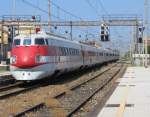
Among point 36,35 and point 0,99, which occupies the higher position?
point 36,35

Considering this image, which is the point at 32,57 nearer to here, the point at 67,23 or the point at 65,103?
the point at 65,103

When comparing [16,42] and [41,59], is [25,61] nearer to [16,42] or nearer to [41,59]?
[41,59]

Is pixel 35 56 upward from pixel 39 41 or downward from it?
downward

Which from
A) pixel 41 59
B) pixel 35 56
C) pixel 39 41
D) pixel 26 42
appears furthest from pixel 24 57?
pixel 39 41

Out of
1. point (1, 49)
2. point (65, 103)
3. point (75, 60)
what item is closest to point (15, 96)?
point (65, 103)

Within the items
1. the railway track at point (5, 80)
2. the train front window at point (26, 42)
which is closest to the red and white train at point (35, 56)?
the train front window at point (26, 42)

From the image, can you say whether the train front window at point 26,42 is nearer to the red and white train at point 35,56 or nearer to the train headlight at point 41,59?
the red and white train at point 35,56

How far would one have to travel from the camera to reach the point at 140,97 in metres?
21.5

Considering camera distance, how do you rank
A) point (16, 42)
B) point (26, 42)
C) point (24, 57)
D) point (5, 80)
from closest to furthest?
point (24, 57), point (26, 42), point (16, 42), point (5, 80)

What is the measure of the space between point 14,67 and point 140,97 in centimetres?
849

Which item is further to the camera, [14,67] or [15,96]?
[14,67]

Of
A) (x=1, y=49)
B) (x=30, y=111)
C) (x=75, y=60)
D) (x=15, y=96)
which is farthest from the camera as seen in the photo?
(x=1, y=49)

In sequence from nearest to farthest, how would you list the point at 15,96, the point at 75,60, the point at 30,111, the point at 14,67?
the point at 30,111 → the point at 15,96 → the point at 14,67 → the point at 75,60

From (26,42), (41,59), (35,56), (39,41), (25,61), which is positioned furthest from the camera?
(39,41)
